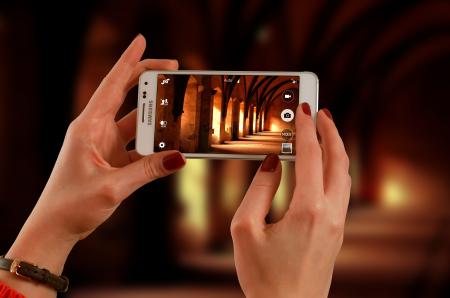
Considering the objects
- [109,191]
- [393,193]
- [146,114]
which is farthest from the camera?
[393,193]

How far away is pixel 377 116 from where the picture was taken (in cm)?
762

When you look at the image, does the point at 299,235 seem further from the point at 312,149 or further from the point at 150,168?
the point at 150,168

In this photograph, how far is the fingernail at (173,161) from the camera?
693 millimetres

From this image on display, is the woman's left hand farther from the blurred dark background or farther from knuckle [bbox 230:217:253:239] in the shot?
the blurred dark background

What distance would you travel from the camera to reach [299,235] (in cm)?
46

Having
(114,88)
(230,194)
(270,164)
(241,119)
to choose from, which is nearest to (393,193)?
(230,194)

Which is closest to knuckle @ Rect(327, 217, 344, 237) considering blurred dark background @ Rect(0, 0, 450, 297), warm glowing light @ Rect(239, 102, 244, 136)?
warm glowing light @ Rect(239, 102, 244, 136)

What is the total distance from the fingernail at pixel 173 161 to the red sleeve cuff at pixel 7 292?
23cm

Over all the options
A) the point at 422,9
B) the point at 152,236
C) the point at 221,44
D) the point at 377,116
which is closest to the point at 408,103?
the point at 377,116

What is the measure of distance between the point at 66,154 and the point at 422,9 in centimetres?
636

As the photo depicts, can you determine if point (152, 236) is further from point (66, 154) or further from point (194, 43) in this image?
point (66, 154)

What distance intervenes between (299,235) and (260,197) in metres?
0.06

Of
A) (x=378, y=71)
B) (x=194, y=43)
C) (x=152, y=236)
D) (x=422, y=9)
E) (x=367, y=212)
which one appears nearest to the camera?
(x=152, y=236)

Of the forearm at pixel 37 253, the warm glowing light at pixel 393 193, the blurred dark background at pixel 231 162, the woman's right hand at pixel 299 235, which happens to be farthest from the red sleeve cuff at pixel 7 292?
the warm glowing light at pixel 393 193
